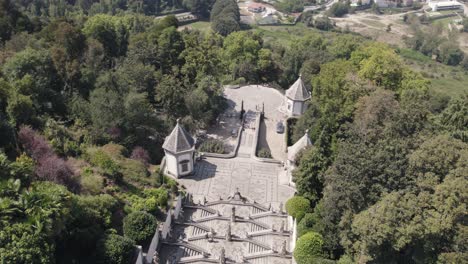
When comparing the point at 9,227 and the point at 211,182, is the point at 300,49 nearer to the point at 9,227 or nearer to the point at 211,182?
the point at 211,182

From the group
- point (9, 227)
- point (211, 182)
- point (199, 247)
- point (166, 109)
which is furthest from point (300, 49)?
point (9, 227)

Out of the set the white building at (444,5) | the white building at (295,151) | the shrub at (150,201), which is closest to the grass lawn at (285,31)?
the white building at (444,5)

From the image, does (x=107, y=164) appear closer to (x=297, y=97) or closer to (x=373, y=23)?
(x=297, y=97)

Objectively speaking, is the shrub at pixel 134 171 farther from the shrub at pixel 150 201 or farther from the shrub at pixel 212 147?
the shrub at pixel 212 147

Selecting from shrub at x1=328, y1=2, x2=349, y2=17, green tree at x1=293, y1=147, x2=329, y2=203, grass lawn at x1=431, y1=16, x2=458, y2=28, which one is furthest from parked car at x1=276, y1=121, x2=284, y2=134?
grass lawn at x1=431, y1=16, x2=458, y2=28

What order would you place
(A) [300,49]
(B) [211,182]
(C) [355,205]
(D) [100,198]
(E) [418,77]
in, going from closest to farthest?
(C) [355,205]
(D) [100,198]
(B) [211,182]
(E) [418,77]
(A) [300,49]

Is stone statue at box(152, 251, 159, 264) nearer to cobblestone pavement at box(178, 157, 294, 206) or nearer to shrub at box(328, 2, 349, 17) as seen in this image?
cobblestone pavement at box(178, 157, 294, 206)
